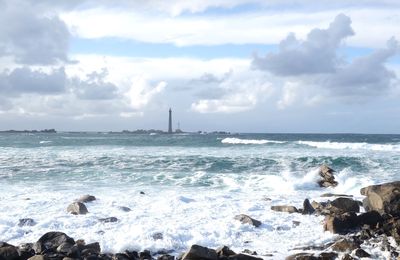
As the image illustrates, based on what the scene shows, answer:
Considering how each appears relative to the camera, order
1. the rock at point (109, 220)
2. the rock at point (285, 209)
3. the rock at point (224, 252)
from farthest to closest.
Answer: the rock at point (285, 209), the rock at point (109, 220), the rock at point (224, 252)

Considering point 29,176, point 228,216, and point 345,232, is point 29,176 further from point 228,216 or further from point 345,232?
point 345,232

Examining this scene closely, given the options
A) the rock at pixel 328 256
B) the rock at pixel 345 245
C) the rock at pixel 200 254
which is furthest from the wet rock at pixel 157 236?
the rock at pixel 345 245

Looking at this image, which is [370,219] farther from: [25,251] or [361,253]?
[25,251]

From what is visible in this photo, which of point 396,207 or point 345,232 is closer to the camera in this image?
point 345,232

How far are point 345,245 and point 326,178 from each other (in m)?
9.74

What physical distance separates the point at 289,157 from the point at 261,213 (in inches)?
721

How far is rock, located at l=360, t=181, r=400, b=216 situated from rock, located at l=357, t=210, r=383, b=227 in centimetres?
78

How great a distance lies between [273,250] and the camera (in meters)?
9.45

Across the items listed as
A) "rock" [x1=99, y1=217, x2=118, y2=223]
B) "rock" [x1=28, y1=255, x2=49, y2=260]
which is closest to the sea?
"rock" [x1=99, y1=217, x2=118, y2=223]

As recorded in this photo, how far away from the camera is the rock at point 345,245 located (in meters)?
9.24

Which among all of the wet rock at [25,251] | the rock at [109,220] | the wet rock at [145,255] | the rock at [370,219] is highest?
the rock at [370,219]

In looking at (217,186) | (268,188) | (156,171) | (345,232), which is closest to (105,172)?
(156,171)

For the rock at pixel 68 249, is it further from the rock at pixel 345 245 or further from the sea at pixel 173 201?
the rock at pixel 345 245

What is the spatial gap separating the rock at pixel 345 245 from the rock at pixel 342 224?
0.92m
